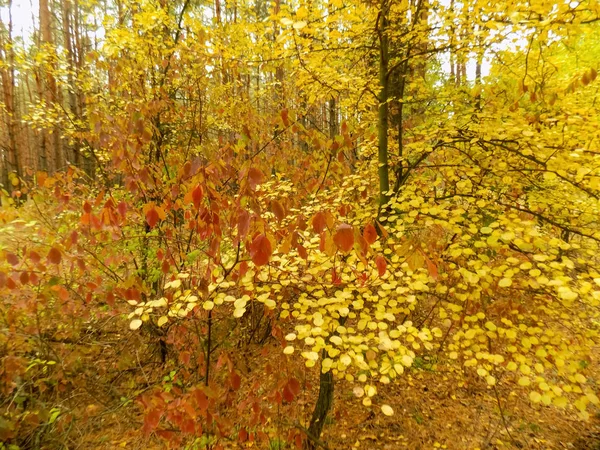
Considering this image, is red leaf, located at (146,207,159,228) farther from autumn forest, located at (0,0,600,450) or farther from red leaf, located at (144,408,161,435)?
red leaf, located at (144,408,161,435)

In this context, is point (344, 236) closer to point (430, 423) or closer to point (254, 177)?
point (254, 177)

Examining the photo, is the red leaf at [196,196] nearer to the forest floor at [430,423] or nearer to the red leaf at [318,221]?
the red leaf at [318,221]

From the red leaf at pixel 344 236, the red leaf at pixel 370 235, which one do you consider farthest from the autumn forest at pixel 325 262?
the red leaf at pixel 344 236

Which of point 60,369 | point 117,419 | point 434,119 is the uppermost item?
point 434,119

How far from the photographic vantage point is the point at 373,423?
4410mm

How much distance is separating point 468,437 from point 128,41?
7.38 meters

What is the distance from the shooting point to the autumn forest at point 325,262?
2.47 m

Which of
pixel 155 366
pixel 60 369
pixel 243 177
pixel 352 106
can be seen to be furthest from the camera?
pixel 352 106

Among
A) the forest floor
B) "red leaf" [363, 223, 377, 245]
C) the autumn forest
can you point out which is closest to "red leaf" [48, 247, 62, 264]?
the autumn forest

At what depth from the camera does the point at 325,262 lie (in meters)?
2.84

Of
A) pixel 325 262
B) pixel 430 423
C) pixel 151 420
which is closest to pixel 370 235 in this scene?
pixel 325 262

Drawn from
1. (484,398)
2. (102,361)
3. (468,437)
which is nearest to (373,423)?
(468,437)

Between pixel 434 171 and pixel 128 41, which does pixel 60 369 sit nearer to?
pixel 128 41

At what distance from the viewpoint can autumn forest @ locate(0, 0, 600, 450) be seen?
2.47m
